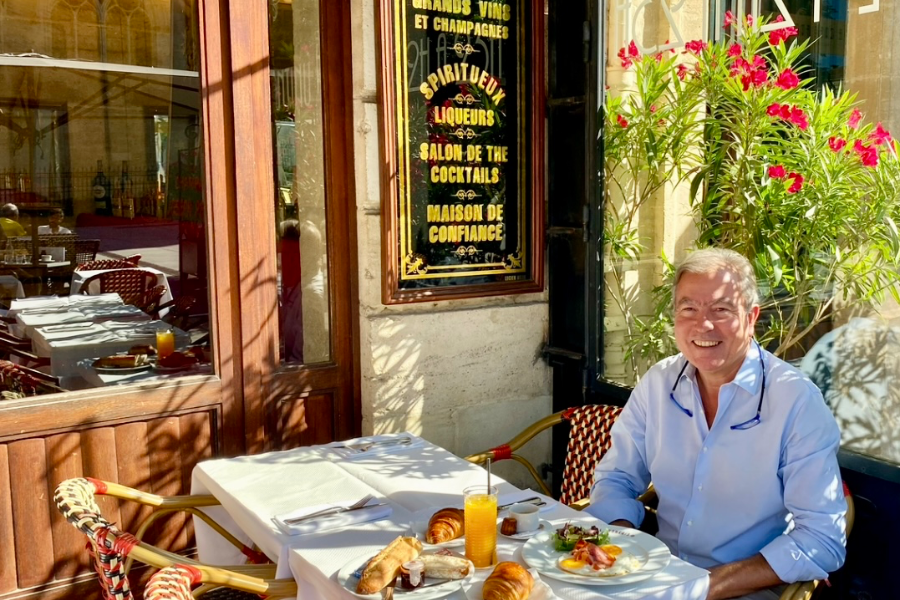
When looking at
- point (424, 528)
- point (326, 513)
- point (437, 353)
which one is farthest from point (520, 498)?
point (437, 353)

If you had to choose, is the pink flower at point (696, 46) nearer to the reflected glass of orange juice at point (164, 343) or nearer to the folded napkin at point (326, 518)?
the folded napkin at point (326, 518)

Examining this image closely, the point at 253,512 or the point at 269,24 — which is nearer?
the point at 253,512

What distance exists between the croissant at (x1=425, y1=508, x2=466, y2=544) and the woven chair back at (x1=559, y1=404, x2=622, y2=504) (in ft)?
4.16

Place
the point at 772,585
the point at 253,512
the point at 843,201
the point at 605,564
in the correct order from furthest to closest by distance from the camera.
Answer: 1. the point at 843,201
2. the point at 253,512
3. the point at 772,585
4. the point at 605,564

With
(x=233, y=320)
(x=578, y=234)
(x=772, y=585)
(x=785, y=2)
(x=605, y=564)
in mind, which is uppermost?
(x=785, y=2)

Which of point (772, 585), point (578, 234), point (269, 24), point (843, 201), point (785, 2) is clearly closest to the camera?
point (772, 585)

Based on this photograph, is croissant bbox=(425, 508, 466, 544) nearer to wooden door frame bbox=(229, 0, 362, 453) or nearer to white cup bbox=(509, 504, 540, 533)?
white cup bbox=(509, 504, 540, 533)

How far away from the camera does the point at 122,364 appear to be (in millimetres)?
3564

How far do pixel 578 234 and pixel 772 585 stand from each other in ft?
6.86

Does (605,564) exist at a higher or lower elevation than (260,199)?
lower

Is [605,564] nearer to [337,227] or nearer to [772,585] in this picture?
[772,585]

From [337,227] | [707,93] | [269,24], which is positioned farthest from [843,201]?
[269,24]

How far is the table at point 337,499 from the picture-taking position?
2023 mm

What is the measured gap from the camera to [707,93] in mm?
3506
